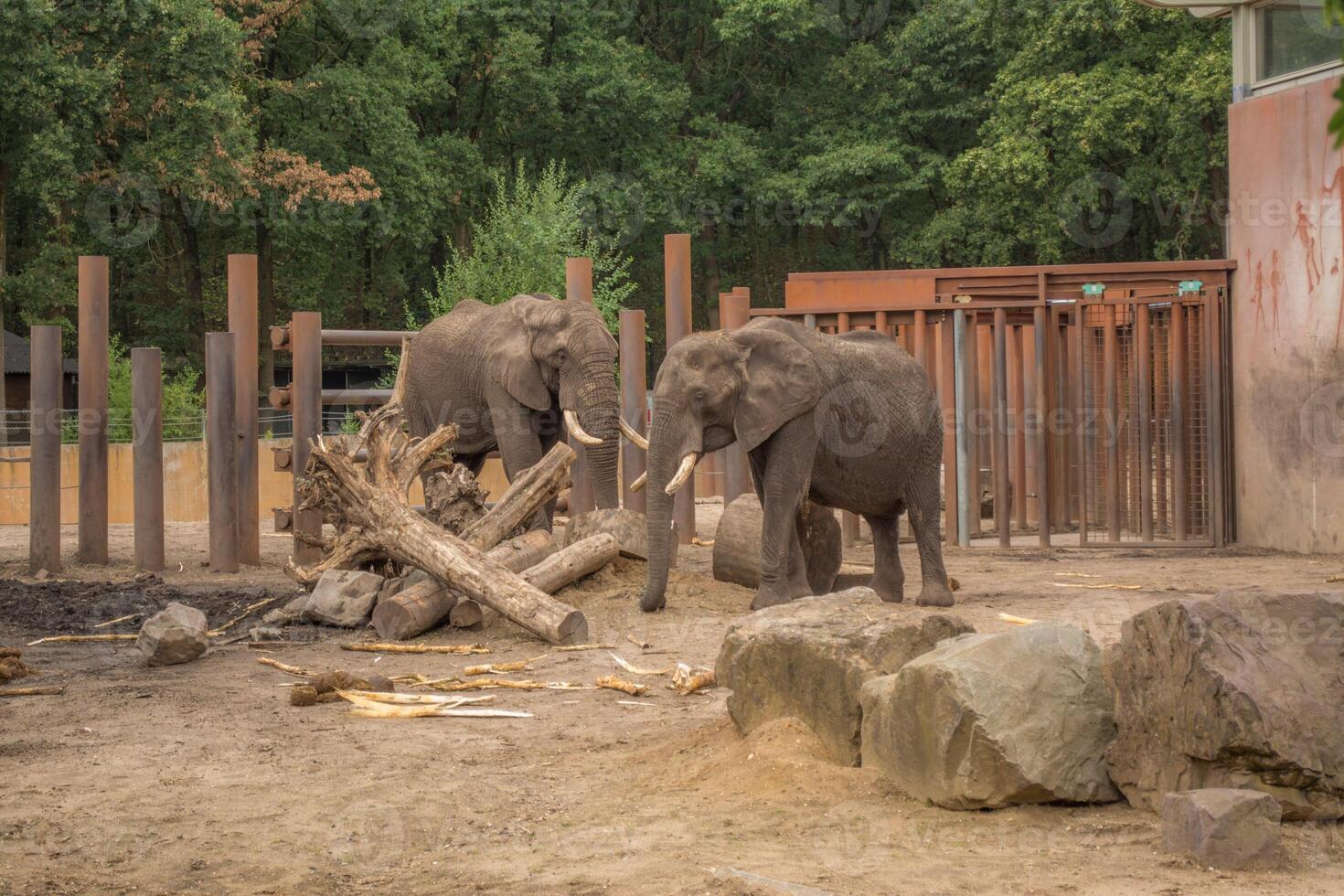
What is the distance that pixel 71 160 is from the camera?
2456 cm

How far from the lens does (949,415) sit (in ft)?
49.5

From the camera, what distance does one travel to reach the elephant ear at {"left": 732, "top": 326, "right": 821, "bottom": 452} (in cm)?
987

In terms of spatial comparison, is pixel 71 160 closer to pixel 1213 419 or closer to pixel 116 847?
pixel 1213 419

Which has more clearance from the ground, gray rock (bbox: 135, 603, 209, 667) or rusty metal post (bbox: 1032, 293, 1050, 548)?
rusty metal post (bbox: 1032, 293, 1050, 548)

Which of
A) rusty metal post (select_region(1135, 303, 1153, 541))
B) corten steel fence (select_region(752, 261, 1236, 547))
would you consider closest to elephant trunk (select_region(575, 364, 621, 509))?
corten steel fence (select_region(752, 261, 1236, 547))

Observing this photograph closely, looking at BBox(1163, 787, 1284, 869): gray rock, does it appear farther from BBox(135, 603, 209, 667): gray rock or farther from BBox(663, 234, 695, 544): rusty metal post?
BBox(663, 234, 695, 544): rusty metal post

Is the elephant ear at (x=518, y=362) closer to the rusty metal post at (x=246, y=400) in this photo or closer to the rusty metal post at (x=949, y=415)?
the rusty metal post at (x=246, y=400)

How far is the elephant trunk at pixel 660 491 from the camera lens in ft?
32.2

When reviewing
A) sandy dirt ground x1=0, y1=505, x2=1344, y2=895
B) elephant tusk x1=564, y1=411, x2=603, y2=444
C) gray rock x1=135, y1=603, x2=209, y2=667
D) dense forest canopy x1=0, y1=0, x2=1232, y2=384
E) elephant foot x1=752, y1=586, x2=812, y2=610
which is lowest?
sandy dirt ground x1=0, y1=505, x2=1344, y2=895

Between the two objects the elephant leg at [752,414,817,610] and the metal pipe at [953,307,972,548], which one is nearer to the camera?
the elephant leg at [752,414,817,610]

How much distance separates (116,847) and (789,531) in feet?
17.5

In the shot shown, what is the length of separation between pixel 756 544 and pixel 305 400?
14.9 ft

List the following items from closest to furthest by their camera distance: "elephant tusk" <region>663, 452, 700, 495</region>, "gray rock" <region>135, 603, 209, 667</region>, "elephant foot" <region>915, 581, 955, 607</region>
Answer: "gray rock" <region>135, 603, 209, 667</region> → "elephant tusk" <region>663, 452, 700, 495</region> → "elephant foot" <region>915, 581, 955, 607</region>

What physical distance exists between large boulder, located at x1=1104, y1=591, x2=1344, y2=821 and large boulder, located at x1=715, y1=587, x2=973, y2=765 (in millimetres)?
1004
